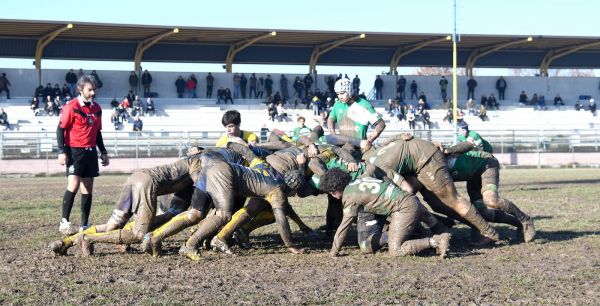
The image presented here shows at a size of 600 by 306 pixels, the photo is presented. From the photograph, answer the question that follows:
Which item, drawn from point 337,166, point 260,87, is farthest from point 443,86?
point 337,166

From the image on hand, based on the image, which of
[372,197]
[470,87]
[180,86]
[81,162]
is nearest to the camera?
[372,197]

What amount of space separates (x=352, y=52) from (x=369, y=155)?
37.2 metres

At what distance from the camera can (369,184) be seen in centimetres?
971

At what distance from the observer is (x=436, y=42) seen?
150ft

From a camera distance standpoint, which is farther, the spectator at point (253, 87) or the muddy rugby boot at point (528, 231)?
the spectator at point (253, 87)

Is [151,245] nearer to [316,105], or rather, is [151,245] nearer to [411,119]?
[316,105]

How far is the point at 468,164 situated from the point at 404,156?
57.0 inches

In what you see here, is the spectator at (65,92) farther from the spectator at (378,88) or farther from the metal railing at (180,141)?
the spectator at (378,88)

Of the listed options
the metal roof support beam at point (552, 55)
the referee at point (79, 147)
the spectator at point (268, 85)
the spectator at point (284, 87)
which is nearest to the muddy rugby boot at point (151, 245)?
the referee at point (79, 147)

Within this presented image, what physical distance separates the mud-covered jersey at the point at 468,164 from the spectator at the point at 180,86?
105ft

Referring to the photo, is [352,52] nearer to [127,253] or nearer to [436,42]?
[436,42]

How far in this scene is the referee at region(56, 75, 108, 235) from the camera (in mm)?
11719

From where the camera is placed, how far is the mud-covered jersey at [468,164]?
11.4 m

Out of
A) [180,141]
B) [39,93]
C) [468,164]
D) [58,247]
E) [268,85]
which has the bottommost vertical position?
[58,247]
